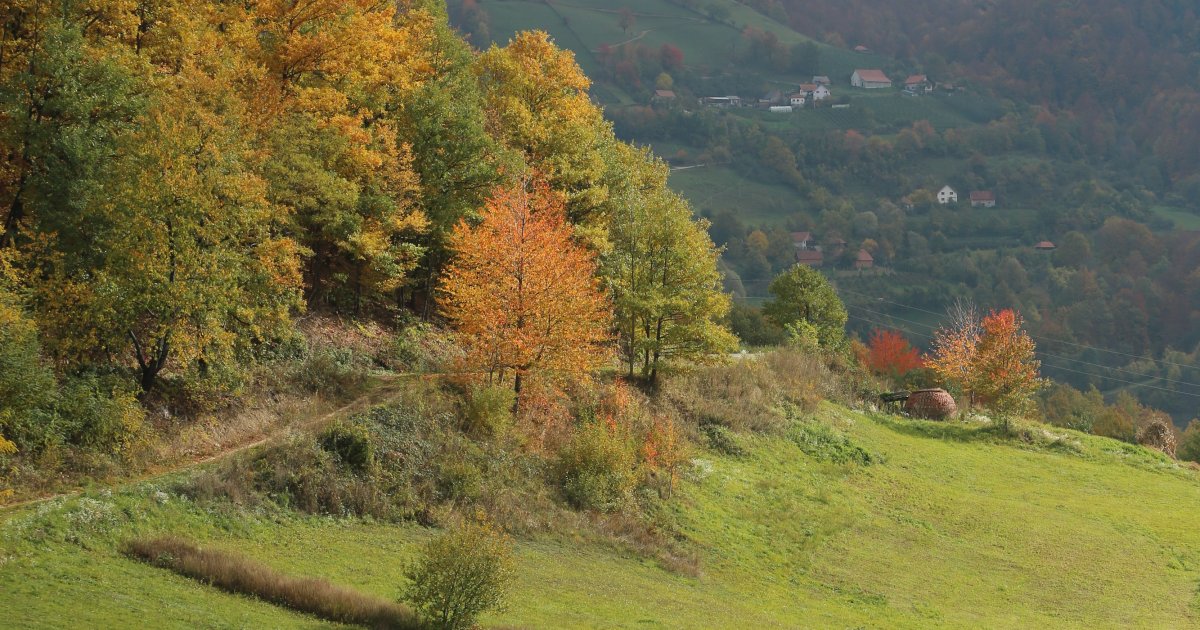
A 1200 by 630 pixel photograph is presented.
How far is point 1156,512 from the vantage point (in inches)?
1780

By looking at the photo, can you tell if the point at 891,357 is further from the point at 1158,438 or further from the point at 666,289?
the point at 666,289

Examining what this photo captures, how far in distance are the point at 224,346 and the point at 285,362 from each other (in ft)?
15.8

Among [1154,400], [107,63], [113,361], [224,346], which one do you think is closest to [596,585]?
[224,346]

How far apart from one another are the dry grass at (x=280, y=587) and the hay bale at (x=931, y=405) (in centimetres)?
4410

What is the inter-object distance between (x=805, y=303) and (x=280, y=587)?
6293 cm

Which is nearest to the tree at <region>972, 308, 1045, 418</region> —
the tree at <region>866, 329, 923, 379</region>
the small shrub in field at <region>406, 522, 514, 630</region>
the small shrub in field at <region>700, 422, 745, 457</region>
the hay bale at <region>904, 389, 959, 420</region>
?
the hay bale at <region>904, 389, 959, 420</region>

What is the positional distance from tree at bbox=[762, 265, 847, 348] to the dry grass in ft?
199

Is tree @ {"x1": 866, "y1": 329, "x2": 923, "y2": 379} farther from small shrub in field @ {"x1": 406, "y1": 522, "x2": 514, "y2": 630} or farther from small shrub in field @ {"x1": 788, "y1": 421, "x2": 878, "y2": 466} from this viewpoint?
small shrub in field @ {"x1": 406, "y1": 522, "x2": 514, "y2": 630}

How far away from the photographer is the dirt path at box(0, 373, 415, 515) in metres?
25.6

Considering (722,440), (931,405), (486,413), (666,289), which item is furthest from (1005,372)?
(486,413)

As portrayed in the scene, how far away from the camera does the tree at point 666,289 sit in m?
45.1

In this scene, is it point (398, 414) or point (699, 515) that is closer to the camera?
point (398, 414)

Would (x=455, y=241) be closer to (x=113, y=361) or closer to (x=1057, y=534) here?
(x=113, y=361)

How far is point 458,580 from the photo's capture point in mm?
21875
